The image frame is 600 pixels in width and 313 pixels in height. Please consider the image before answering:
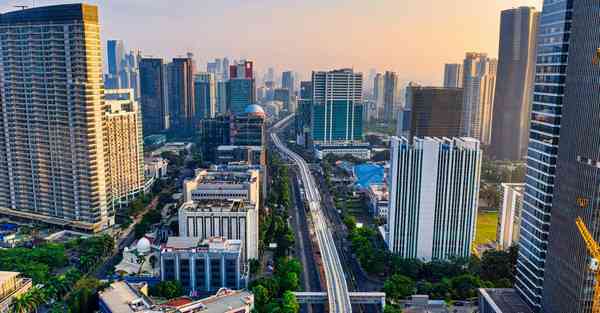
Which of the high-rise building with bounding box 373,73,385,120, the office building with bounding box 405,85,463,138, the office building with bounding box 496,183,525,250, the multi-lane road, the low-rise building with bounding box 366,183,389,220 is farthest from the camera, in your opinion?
the high-rise building with bounding box 373,73,385,120

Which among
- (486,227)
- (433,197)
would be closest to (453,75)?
(486,227)

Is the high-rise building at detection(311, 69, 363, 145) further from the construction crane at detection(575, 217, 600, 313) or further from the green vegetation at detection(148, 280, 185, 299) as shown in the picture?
the construction crane at detection(575, 217, 600, 313)

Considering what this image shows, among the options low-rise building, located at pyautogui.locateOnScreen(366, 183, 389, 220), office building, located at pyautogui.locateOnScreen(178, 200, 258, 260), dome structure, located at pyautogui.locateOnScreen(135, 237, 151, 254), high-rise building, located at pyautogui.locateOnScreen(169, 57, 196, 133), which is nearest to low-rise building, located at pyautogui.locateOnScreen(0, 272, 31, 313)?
dome structure, located at pyautogui.locateOnScreen(135, 237, 151, 254)

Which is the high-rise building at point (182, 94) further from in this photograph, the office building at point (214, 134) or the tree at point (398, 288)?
the tree at point (398, 288)

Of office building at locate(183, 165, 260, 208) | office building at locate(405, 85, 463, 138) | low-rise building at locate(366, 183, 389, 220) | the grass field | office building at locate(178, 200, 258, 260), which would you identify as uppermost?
office building at locate(405, 85, 463, 138)

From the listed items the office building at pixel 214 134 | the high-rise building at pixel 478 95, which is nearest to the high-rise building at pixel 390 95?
the high-rise building at pixel 478 95

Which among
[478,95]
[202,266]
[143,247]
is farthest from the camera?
[478,95]

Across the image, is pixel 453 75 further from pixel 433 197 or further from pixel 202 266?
pixel 202 266
